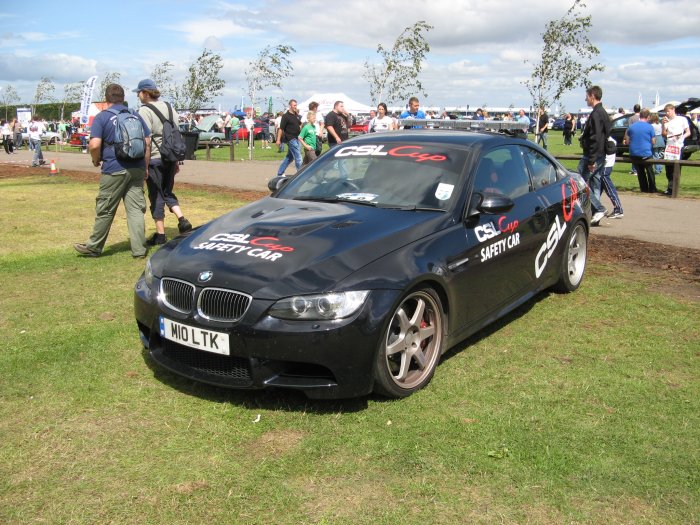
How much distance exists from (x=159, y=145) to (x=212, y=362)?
5036 mm

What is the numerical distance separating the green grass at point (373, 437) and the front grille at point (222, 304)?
564 mm

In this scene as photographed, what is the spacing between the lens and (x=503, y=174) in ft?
18.1

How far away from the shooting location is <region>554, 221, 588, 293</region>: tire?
637cm

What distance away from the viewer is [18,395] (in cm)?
418

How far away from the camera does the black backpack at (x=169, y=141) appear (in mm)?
8367

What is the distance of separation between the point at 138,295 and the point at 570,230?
3919 mm

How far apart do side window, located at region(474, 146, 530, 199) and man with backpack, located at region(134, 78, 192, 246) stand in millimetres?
4389

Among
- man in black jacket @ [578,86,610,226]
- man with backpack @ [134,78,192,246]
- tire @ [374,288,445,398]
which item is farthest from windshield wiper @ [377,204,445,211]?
man in black jacket @ [578,86,610,226]

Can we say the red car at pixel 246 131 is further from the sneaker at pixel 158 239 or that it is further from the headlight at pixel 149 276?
the headlight at pixel 149 276

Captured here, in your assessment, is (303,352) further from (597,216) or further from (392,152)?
(597,216)

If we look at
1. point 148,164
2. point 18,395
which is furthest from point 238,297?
point 148,164


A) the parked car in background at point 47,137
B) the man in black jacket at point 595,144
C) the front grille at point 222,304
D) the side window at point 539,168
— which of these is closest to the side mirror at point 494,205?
the side window at point 539,168

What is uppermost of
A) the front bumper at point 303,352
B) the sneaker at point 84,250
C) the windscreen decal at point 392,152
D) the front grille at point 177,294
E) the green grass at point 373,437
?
the windscreen decal at point 392,152

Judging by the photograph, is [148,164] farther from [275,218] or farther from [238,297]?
[238,297]
